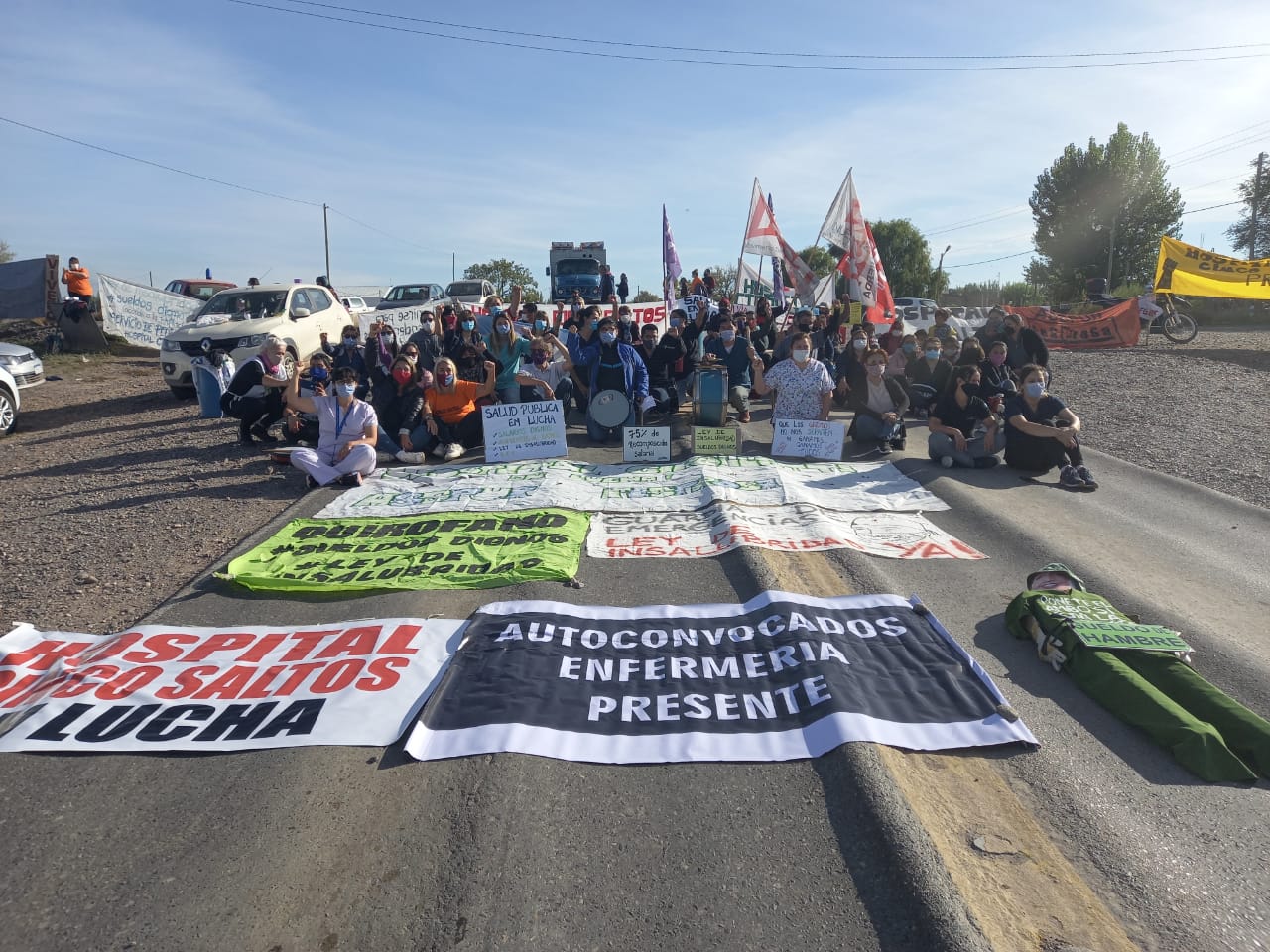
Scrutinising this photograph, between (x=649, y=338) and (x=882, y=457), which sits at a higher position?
(x=649, y=338)

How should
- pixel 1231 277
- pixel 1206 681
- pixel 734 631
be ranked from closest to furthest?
pixel 1206 681
pixel 734 631
pixel 1231 277

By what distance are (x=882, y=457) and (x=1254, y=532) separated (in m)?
3.93

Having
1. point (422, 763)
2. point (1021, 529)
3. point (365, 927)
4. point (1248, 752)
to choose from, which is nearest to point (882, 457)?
point (1021, 529)

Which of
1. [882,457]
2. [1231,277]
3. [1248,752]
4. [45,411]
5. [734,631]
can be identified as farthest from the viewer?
[1231,277]

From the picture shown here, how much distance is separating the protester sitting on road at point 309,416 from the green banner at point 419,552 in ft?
9.57

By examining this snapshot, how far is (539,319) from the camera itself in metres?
14.3

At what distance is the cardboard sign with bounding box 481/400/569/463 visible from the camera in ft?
33.4

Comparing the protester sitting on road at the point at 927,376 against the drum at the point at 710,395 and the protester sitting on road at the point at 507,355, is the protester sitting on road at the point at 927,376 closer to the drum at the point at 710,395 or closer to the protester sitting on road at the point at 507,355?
the drum at the point at 710,395

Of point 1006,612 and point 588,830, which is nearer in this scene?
point 588,830

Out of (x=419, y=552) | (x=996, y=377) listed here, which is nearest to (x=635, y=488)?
(x=419, y=552)

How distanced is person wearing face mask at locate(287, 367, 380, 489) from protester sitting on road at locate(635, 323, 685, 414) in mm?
5258

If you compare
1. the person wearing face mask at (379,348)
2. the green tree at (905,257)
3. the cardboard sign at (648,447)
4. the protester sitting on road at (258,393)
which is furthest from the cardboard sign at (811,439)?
the green tree at (905,257)

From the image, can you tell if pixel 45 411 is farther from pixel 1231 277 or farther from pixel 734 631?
pixel 1231 277

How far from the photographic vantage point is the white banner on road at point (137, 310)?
21.8m
